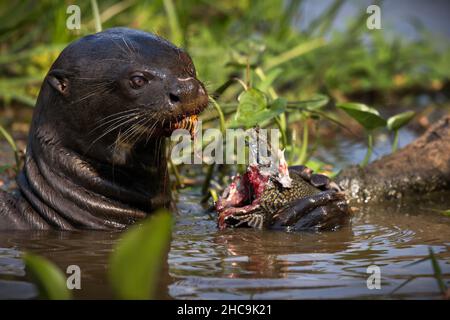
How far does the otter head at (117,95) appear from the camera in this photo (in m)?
3.98

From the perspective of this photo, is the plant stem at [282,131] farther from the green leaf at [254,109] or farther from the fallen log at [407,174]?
the fallen log at [407,174]

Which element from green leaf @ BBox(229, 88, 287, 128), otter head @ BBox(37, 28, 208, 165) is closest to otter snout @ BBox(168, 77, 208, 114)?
otter head @ BBox(37, 28, 208, 165)

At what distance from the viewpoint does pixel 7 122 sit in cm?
745

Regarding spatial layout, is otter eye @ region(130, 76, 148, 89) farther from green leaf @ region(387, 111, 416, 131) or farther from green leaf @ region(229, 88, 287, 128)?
green leaf @ region(387, 111, 416, 131)

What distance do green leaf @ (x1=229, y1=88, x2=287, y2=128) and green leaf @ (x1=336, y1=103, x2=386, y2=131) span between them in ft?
1.03

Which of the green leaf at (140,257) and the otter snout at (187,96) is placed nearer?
the green leaf at (140,257)

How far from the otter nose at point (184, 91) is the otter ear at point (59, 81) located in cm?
51

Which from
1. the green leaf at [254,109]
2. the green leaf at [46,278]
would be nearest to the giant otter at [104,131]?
the green leaf at [254,109]

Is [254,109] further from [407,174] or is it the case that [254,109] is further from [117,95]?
[407,174]

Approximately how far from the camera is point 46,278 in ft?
8.53

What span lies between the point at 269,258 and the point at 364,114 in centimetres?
134

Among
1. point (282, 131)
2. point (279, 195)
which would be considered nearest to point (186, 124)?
point (279, 195)

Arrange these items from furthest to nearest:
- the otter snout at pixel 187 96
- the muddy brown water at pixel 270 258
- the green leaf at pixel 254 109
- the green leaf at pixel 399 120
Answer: the green leaf at pixel 399 120 < the green leaf at pixel 254 109 < the otter snout at pixel 187 96 < the muddy brown water at pixel 270 258

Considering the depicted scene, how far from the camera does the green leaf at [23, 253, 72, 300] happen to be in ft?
8.31
